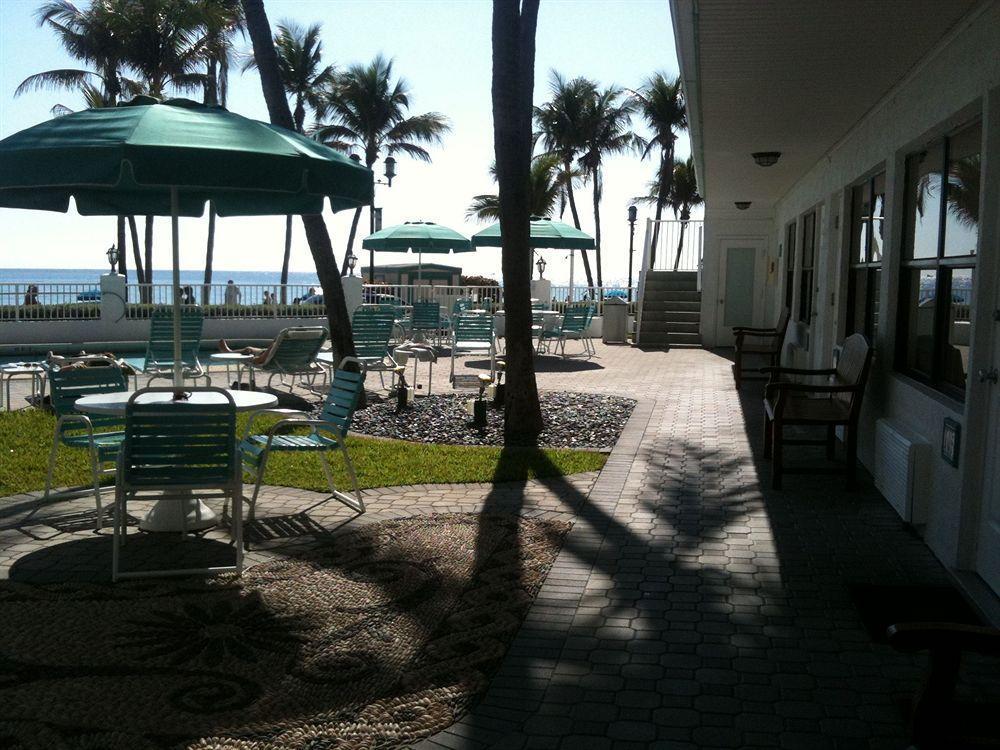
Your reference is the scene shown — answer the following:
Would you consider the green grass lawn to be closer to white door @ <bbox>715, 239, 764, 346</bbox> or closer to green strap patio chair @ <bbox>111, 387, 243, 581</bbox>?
green strap patio chair @ <bbox>111, 387, 243, 581</bbox>

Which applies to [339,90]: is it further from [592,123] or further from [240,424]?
[240,424]

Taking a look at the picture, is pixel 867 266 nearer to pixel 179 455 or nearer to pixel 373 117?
pixel 179 455

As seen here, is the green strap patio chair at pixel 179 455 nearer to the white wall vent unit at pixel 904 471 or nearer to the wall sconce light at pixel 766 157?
the white wall vent unit at pixel 904 471

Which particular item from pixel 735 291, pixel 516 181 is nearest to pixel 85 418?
pixel 516 181

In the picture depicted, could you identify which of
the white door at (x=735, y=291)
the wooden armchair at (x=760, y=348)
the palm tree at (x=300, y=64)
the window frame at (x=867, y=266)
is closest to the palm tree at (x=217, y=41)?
the palm tree at (x=300, y=64)

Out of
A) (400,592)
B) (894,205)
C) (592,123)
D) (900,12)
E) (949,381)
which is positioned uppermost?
(592,123)

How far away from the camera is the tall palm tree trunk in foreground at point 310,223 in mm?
10664

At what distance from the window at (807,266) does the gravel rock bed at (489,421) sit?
8.64 feet

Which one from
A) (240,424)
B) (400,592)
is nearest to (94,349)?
(240,424)

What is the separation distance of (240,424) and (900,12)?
6726mm

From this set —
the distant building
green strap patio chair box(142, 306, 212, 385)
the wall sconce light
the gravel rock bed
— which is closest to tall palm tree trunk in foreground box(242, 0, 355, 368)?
the gravel rock bed

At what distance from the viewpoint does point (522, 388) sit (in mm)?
8586

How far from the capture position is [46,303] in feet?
61.8

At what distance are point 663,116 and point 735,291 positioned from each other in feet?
78.3
